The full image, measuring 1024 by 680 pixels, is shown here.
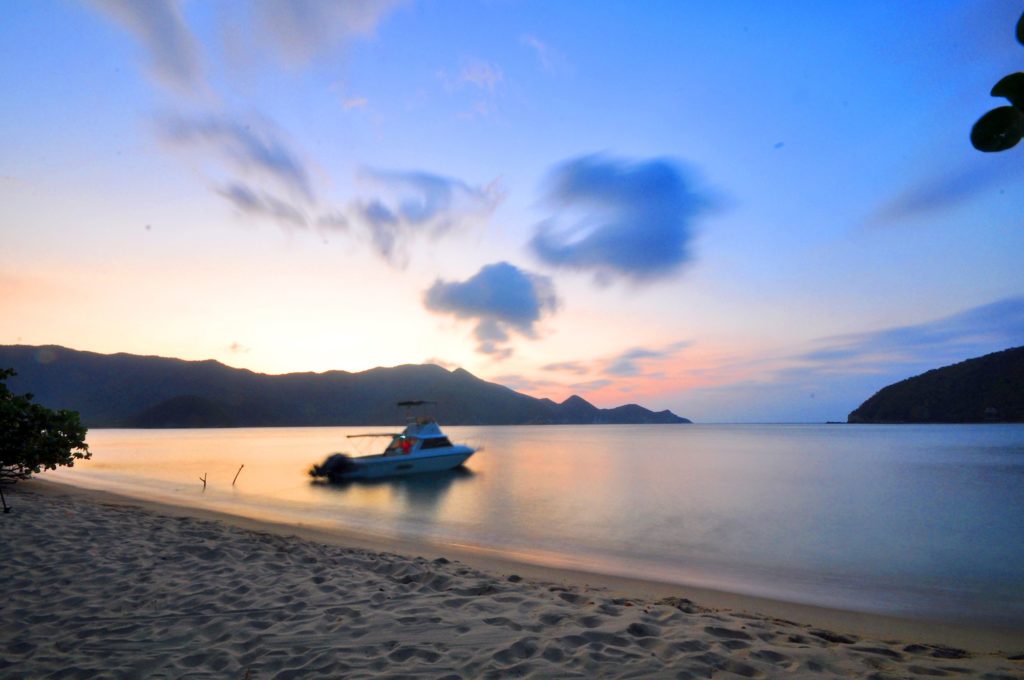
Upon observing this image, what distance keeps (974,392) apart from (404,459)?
6553 inches

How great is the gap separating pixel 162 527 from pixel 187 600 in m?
6.37

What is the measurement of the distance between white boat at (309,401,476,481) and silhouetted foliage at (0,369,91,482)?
15476 mm

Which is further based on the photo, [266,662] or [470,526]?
[470,526]

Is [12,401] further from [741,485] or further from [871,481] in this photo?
[871,481]

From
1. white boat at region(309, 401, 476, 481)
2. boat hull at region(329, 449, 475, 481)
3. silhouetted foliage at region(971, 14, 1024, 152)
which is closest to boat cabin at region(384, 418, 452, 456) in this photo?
white boat at region(309, 401, 476, 481)

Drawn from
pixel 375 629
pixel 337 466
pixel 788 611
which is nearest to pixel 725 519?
pixel 788 611

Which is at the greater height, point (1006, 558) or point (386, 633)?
point (386, 633)

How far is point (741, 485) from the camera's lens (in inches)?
1303

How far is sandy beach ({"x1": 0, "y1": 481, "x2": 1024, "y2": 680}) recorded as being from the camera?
446 centimetres

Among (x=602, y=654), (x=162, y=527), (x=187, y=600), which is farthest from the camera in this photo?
(x=162, y=527)

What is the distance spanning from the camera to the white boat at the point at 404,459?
31.8 metres

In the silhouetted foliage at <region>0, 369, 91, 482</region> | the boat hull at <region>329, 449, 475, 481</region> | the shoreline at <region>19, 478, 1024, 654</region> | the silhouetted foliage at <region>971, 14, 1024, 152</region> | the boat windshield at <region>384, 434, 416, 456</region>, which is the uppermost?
the silhouetted foliage at <region>971, 14, 1024, 152</region>

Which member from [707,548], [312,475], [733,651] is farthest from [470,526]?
[312,475]

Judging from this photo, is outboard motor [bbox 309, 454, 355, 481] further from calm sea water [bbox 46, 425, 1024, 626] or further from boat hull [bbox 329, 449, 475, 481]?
calm sea water [bbox 46, 425, 1024, 626]
